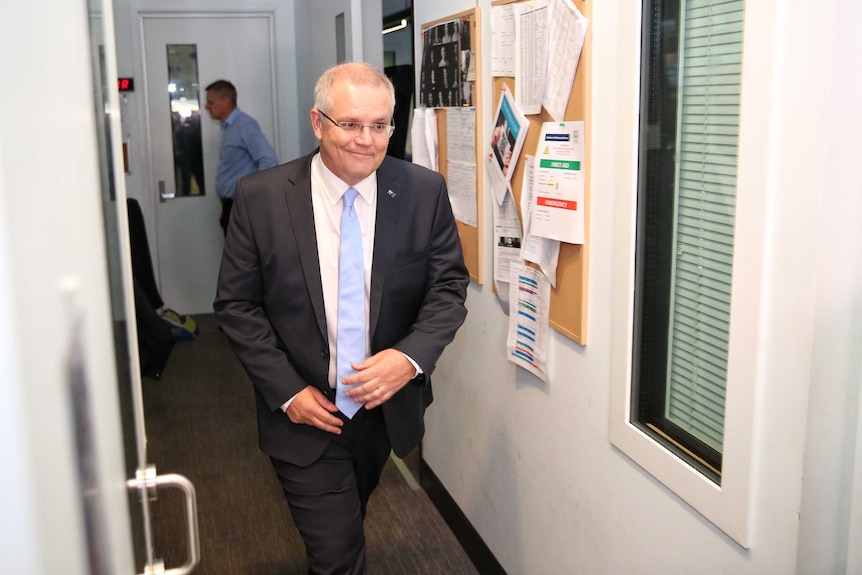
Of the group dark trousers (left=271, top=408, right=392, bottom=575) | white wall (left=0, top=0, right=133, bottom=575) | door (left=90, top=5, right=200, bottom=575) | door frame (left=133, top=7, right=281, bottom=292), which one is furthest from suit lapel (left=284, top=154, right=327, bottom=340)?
door frame (left=133, top=7, right=281, bottom=292)

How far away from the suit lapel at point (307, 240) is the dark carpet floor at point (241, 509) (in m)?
1.20

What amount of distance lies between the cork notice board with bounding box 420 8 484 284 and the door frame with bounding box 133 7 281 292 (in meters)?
3.40

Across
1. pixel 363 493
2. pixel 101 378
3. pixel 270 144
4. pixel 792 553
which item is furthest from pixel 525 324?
pixel 270 144

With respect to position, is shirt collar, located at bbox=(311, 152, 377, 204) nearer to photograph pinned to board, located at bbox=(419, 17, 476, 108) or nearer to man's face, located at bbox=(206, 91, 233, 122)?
photograph pinned to board, located at bbox=(419, 17, 476, 108)

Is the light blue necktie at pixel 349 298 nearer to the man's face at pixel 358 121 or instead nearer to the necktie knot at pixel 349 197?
the necktie knot at pixel 349 197

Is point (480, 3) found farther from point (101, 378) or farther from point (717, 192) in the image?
point (101, 378)

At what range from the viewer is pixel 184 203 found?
A: 6.14m

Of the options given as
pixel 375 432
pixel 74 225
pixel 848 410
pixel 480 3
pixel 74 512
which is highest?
pixel 480 3

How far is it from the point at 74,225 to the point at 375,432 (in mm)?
1786

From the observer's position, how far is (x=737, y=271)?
137 cm

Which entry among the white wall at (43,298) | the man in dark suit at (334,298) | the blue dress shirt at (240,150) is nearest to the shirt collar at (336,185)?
the man in dark suit at (334,298)

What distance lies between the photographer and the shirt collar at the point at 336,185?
2016mm

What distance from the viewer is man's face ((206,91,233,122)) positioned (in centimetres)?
561

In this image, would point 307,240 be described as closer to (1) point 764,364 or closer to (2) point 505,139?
(2) point 505,139
